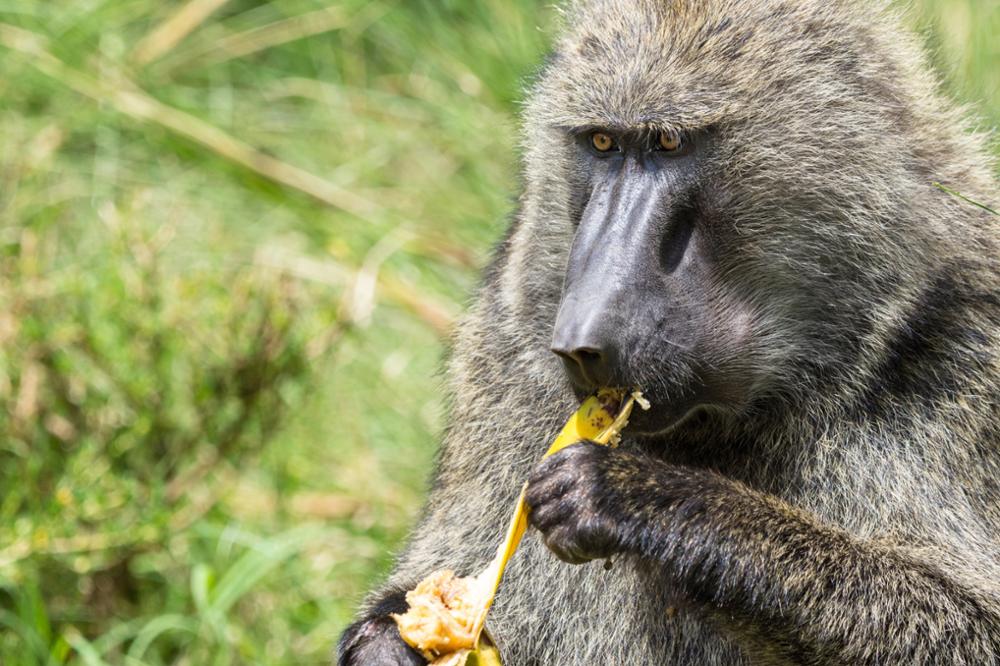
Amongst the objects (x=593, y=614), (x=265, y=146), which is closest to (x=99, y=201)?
(x=265, y=146)

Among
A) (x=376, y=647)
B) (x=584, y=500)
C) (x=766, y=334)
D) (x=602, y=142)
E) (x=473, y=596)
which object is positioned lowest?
(x=376, y=647)

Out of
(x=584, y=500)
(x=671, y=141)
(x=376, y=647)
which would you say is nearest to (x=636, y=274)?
(x=671, y=141)

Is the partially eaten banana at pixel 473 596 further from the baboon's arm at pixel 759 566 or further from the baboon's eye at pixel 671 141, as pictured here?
the baboon's eye at pixel 671 141

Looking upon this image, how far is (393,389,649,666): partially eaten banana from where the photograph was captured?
2979mm

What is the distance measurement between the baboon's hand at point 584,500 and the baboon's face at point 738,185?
0.14 m

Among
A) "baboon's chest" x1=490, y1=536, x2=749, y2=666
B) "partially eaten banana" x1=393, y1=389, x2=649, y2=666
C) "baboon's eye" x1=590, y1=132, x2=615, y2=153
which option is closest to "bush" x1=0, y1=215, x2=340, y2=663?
"baboon's chest" x1=490, y1=536, x2=749, y2=666

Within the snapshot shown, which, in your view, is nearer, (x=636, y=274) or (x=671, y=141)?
(x=636, y=274)

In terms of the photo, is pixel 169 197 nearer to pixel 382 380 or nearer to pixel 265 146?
pixel 265 146

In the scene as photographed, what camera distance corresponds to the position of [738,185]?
119 inches

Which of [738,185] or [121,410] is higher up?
[738,185]

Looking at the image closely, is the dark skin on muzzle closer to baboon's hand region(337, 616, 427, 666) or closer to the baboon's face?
the baboon's face

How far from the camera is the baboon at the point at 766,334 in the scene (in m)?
2.86

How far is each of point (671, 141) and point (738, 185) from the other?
6.6 inches

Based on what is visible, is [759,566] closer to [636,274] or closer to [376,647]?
[636,274]
